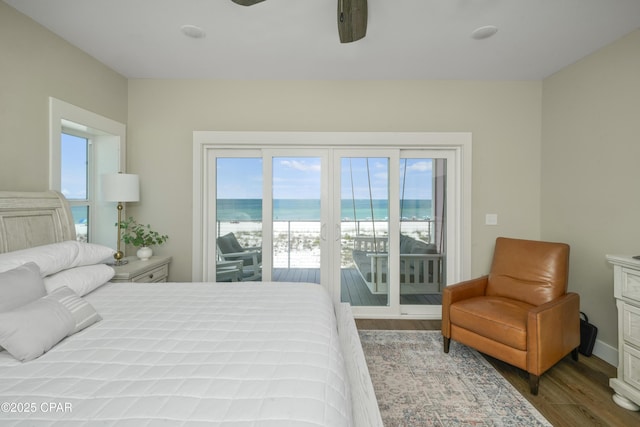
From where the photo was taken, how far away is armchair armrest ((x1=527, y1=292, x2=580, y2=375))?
183cm

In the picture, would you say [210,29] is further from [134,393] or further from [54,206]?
[134,393]

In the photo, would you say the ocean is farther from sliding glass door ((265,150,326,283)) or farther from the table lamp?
the table lamp

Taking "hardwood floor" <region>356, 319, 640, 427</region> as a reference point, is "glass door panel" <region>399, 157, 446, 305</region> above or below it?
above

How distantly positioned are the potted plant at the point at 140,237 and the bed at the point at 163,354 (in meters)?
0.79

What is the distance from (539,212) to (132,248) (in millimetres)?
4570

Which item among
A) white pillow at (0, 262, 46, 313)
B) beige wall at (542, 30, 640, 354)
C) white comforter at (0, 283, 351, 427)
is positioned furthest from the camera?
beige wall at (542, 30, 640, 354)

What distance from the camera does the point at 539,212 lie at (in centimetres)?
298

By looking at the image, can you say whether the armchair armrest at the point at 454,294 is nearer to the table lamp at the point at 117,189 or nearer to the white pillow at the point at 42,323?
the white pillow at the point at 42,323

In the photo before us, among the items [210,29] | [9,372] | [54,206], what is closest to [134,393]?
[9,372]

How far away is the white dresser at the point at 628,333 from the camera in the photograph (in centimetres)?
172

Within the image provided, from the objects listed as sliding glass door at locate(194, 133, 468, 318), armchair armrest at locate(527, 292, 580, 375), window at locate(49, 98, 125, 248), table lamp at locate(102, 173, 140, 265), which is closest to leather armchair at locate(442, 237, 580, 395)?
armchair armrest at locate(527, 292, 580, 375)

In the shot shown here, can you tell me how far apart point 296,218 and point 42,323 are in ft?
7.21

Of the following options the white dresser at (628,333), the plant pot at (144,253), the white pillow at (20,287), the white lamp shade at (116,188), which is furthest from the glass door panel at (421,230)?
the white pillow at (20,287)

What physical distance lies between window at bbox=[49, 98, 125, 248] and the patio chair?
3.56 feet
